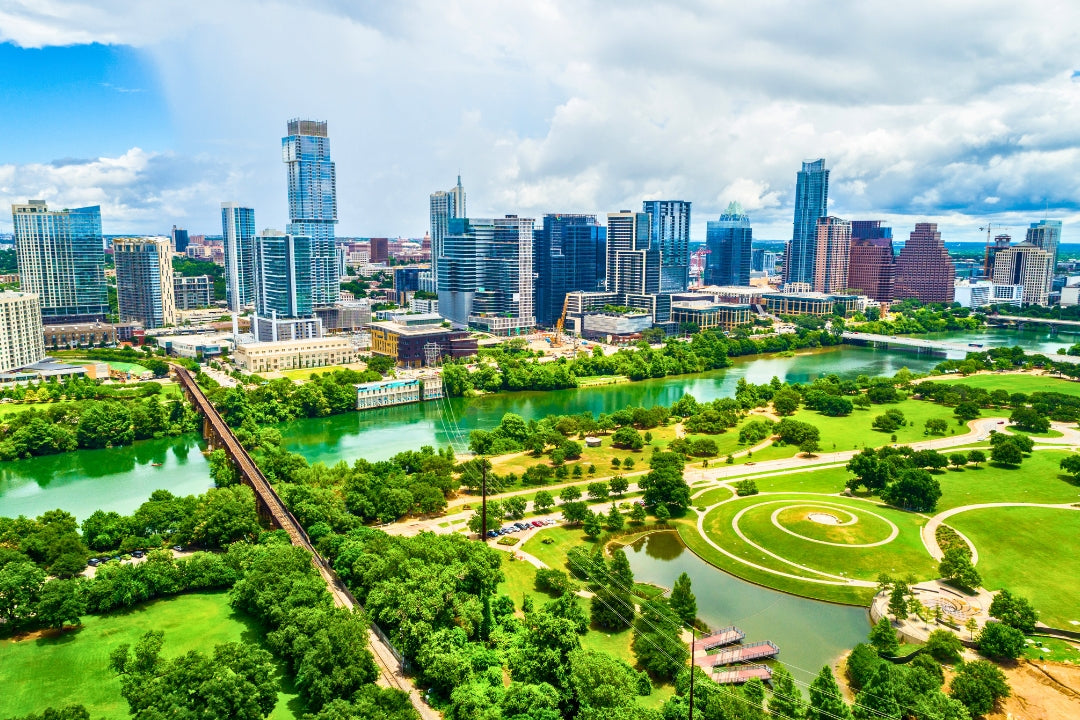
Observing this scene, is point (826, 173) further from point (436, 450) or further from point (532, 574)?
point (532, 574)

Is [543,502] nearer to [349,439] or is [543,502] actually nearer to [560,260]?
[349,439]

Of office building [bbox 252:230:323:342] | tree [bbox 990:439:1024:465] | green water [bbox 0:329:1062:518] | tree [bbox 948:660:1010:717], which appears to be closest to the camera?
tree [bbox 948:660:1010:717]

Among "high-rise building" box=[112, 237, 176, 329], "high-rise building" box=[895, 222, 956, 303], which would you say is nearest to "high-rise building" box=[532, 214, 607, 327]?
"high-rise building" box=[112, 237, 176, 329]

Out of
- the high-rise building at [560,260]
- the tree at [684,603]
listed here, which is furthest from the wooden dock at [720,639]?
the high-rise building at [560,260]

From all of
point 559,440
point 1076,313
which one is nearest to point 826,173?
point 1076,313

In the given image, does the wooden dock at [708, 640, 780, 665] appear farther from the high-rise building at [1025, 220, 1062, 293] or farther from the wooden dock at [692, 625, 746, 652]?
the high-rise building at [1025, 220, 1062, 293]

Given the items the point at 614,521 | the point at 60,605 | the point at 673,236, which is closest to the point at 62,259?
the point at 60,605
